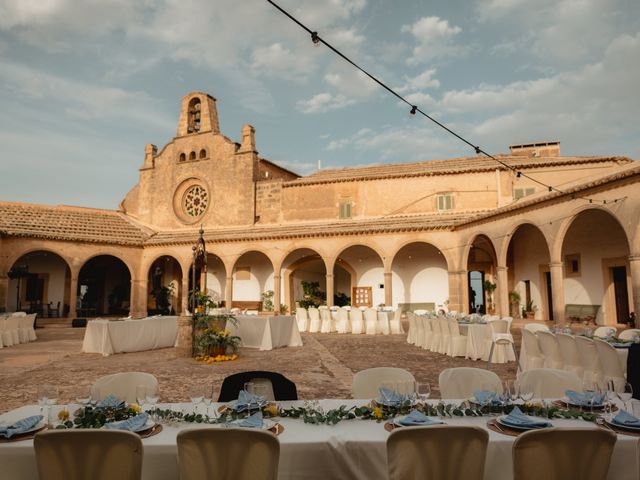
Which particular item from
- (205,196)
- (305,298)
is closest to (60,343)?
(305,298)

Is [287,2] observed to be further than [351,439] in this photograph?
Yes

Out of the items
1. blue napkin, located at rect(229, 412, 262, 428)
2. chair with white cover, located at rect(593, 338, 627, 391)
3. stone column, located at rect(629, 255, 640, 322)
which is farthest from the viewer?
stone column, located at rect(629, 255, 640, 322)

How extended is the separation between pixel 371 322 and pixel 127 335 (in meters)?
7.62

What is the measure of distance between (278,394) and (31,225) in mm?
20357

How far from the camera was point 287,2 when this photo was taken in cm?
361

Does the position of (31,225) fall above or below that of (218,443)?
A: above

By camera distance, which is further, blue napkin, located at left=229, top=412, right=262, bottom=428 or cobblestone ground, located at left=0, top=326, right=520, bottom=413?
cobblestone ground, located at left=0, top=326, right=520, bottom=413

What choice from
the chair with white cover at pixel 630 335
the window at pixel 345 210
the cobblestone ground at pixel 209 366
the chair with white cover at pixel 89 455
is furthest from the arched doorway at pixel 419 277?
the chair with white cover at pixel 89 455

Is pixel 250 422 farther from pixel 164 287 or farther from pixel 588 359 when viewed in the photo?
pixel 164 287

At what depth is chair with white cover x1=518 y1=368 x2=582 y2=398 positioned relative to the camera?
3461mm

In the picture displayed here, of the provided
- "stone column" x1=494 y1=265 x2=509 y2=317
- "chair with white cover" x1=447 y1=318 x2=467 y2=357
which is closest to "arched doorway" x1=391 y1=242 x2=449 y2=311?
"stone column" x1=494 y1=265 x2=509 y2=317

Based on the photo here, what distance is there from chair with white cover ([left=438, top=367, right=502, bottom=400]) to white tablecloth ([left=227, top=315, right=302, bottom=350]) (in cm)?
772

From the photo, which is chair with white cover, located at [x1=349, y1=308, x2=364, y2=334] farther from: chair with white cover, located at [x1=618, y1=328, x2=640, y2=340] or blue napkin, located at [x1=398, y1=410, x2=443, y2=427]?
blue napkin, located at [x1=398, y1=410, x2=443, y2=427]

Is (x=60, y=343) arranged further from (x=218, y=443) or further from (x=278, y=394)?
(x=218, y=443)
